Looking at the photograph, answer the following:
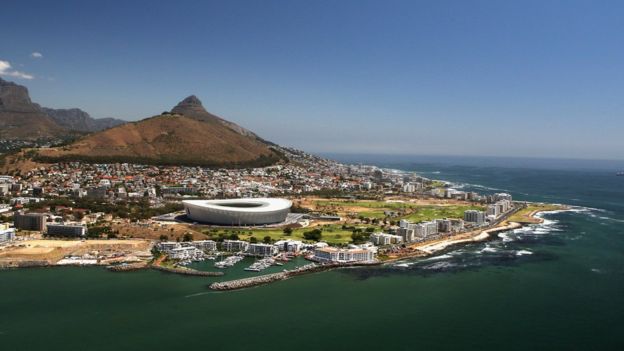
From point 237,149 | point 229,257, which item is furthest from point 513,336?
point 237,149

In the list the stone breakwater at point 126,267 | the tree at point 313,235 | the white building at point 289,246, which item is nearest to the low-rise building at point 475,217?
the tree at point 313,235

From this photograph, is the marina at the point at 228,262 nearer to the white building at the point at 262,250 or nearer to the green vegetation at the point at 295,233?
the white building at the point at 262,250

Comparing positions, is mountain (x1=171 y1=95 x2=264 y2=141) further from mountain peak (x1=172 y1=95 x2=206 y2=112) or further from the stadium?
the stadium

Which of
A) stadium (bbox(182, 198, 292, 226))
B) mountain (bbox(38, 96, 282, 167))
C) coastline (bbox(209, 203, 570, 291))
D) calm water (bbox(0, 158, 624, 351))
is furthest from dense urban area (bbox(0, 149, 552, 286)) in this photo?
mountain (bbox(38, 96, 282, 167))

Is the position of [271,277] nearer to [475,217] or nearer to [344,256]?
[344,256]

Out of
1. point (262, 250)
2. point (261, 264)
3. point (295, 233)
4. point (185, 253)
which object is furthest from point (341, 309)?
point (295, 233)
